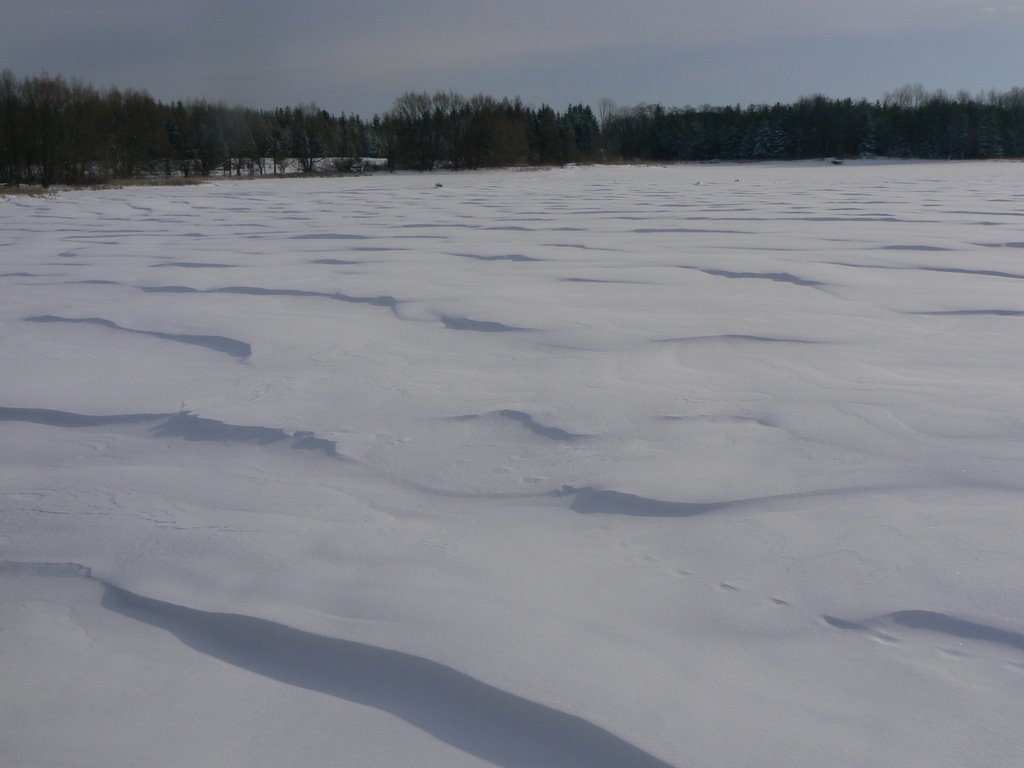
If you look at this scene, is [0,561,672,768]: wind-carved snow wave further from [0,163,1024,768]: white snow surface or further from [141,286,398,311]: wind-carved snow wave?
[141,286,398,311]: wind-carved snow wave

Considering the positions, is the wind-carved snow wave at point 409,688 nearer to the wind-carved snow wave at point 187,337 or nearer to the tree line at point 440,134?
the wind-carved snow wave at point 187,337

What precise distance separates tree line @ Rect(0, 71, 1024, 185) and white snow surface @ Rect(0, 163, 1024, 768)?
27.5 meters

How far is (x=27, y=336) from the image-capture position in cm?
347

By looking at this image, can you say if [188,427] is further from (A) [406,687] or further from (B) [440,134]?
(B) [440,134]

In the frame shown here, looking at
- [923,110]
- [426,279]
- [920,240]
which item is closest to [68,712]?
[426,279]

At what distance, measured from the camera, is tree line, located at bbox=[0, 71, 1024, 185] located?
28078 millimetres

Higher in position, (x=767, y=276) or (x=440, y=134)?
(x=440, y=134)

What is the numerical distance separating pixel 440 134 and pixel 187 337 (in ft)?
128

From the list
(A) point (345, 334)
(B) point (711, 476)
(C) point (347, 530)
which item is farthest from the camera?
(A) point (345, 334)

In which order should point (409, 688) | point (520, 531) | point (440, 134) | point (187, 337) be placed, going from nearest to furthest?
point (409, 688)
point (520, 531)
point (187, 337)
point (440, 134)

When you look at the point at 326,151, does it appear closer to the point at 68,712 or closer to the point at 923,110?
the point at 923,110

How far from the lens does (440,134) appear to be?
133 feet

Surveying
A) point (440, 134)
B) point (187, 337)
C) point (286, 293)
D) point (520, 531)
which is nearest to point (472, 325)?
point (187, 337)

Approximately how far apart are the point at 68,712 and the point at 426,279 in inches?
137
